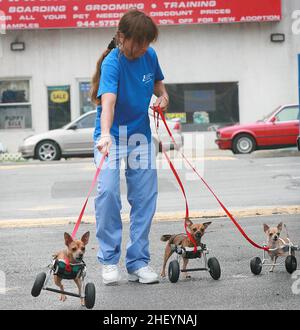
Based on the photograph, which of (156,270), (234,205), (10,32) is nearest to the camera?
(156,270)

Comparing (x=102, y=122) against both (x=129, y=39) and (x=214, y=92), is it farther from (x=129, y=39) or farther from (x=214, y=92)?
(x=214, y=92)

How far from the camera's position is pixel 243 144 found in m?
22.3

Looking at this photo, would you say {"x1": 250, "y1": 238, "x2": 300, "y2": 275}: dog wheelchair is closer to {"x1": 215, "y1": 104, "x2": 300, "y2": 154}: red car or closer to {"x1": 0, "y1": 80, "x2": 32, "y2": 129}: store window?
{"x1": 215, "y1": 104, "x2": 300, "y2": 154}: red car

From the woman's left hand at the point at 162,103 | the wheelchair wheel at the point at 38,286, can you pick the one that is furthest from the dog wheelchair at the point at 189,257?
the wheelchair wheel at the point at 38,286

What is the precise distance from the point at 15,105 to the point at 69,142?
618 centimetres

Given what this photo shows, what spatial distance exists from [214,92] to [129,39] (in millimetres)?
22308

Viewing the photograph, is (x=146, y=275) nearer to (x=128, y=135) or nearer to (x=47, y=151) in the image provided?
(x=128, y=135)

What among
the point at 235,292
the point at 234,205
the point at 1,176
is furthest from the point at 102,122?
the point at 1,176

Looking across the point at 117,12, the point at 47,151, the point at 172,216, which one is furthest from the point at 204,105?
the point at 172,216

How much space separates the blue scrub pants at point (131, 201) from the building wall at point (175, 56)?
21.7 m

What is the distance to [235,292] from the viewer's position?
5.61 metres

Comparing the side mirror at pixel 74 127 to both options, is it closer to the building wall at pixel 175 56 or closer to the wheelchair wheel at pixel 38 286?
the building wall at pixel 175 56

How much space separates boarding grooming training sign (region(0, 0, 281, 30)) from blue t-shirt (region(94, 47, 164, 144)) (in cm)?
2083

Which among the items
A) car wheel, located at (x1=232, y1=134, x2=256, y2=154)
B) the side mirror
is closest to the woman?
car wheel, located at (x1=232, y1=134, x2=256, y2=154)
